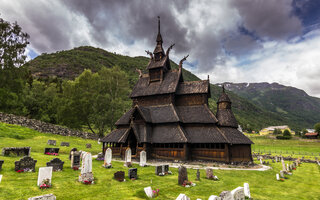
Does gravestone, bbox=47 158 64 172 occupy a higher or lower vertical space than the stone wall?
lower

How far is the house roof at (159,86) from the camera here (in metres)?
29.5

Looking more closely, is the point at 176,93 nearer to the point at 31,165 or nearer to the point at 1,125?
the point at 31,165

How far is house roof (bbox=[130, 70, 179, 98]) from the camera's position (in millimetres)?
29531

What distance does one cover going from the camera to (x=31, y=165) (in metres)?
12.1

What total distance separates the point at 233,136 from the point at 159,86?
557 inches

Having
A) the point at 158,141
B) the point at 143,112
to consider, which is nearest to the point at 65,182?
the point at 158,141

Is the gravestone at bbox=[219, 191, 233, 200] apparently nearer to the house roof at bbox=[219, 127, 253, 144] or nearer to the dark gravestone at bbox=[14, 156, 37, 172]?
the dark gravestone at bbox=[14, 156, 37, 172]

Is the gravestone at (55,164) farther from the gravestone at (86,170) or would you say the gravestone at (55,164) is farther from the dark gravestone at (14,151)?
the dark gravestone at (14,151)

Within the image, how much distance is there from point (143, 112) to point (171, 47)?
43.5 ft

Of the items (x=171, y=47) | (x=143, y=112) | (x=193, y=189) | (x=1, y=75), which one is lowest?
(x=193, y=189)

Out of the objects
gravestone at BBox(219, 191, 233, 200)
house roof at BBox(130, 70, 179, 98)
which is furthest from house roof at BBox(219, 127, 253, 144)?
gravestone at BBox(219, 191, 233, 200)

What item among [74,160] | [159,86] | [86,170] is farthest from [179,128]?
[86,170]

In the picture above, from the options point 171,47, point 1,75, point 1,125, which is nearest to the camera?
point 1,125

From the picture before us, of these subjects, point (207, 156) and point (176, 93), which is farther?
point (176, 93)
